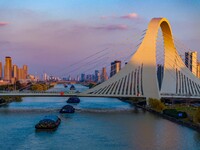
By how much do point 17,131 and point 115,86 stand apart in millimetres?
9581

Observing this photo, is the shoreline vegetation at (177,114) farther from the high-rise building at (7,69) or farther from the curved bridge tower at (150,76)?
the high-rise building at (7,69)

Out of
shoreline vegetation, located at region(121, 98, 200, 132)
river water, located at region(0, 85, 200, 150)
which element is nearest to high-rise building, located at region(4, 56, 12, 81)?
shoreline vegetation, located at region(121, 98, 200, 132)

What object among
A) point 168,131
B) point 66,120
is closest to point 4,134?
point 66,120

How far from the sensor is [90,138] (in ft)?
38.0

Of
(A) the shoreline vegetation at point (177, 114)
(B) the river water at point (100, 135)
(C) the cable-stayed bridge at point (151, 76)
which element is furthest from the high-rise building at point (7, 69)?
(B) the river water at point (100, 135)

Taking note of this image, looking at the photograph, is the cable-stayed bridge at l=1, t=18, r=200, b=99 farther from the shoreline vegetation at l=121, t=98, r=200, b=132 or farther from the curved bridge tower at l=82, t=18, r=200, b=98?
the shoreline vegetation at l=121, t=98, r=200, b=132

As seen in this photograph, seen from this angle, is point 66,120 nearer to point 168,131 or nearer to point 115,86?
point 168,131

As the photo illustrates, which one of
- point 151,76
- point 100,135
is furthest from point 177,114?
point 151,76

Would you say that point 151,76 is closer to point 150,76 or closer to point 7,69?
point 150,76

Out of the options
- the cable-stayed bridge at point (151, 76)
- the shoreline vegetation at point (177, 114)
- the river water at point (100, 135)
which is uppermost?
Answer: the cable-stayed bridge at point (151, 76)

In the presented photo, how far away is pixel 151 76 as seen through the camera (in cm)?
2189

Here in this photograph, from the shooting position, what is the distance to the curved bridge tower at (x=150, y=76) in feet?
70.1

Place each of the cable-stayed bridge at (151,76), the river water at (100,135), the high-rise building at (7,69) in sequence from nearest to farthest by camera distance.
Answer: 1. the river water at (100,135)
2. the cable-stayed bridge at (151,76)
3. the high-rise building at (7,69)

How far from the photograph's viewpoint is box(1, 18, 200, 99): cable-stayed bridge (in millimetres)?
21328
